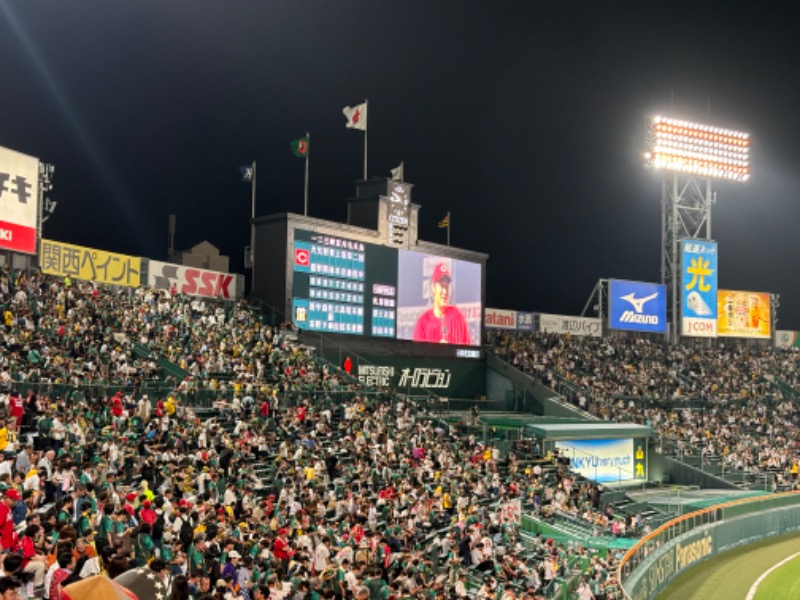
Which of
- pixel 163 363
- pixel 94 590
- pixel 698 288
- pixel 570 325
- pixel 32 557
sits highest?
pixel 698 288

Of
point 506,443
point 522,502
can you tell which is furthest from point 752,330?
point 522,502

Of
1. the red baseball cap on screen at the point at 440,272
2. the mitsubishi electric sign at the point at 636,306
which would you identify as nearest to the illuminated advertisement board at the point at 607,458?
the red baseball cap on screen at the point at 440,272

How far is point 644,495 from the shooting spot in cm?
4181

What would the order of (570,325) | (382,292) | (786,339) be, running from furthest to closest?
1. (786,339)
2. (570,325)
3. (382,292)

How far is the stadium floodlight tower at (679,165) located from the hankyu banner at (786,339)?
31.4 ft

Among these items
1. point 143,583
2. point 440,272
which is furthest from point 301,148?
point 143,583

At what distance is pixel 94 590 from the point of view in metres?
5.91

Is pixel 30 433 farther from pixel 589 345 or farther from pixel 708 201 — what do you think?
pixel 708 201

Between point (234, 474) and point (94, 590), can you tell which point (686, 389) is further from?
A: point (94, 590)

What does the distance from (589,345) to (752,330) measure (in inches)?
544

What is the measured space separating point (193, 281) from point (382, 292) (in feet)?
26.2

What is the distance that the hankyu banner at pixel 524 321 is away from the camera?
177 feet

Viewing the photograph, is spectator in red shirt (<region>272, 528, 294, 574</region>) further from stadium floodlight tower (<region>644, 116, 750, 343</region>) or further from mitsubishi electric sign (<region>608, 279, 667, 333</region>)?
stadium floodlight tower (<region>644, 116, 750, 343</region>)

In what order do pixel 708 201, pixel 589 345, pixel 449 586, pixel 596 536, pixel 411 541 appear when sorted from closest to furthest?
pixel 449 586 → pixel 411 541 → pixel 596 536 → pixel 589 345 → pixel 708 201
